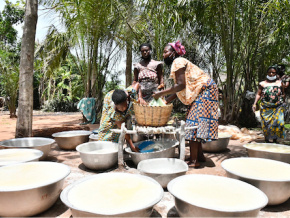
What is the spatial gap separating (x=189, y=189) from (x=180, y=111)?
9316mm

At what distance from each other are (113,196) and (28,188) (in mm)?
537

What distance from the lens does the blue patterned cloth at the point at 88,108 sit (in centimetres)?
625

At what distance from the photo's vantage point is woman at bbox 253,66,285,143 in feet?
11.4

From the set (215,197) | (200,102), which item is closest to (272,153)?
(200,102)

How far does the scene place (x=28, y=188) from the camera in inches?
51.4

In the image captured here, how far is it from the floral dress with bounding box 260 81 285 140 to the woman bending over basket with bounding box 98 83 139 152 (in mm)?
2350

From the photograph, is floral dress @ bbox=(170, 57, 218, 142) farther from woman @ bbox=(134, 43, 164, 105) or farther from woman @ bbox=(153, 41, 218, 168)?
woman @ bbox=(134, 43, 164, 105)

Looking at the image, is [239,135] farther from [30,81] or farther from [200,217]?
[30,81]

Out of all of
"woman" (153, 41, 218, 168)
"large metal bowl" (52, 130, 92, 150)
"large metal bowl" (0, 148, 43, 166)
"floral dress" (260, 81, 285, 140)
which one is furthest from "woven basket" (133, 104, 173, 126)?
"floral dress" (260, 81, 285, 140)

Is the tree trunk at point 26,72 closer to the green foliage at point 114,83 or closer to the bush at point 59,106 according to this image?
the bush at point 59,106

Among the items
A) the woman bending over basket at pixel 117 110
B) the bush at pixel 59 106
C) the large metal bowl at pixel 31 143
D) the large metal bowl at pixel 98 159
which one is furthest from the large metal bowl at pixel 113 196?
the bush at pixel 59 106

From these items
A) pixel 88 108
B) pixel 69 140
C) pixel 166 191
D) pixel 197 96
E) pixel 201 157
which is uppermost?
pixel 197 96

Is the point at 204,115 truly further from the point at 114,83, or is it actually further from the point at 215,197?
the point at 114,83

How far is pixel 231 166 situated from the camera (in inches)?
77.2
